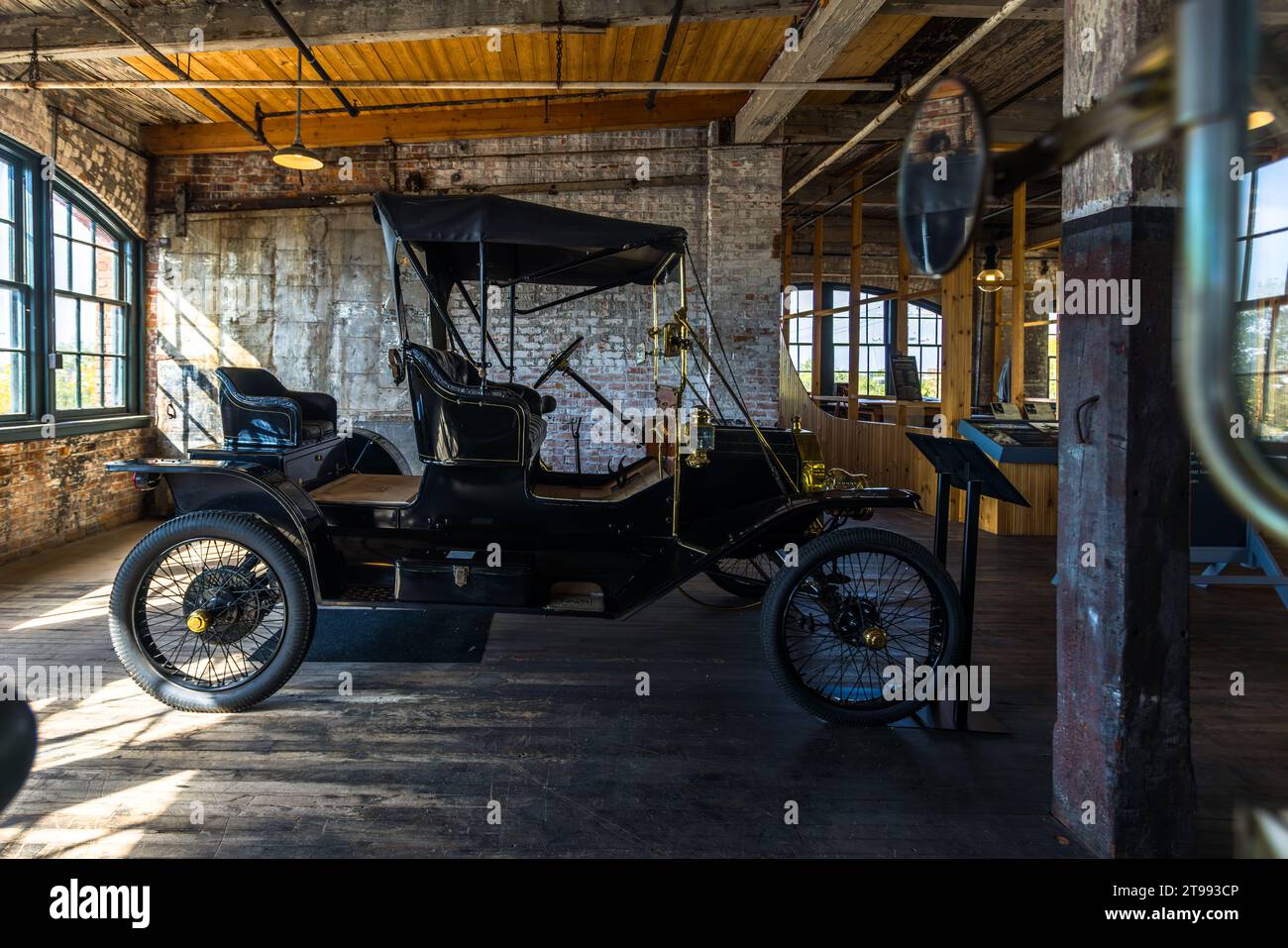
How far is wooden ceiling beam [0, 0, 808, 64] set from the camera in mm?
5246

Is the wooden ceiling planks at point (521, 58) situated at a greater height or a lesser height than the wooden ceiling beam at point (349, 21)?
greater

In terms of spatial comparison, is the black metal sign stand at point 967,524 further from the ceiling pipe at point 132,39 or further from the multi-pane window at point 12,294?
the multi-pane window at point 12,294

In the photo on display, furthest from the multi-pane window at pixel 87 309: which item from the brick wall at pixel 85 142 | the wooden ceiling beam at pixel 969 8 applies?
the wooden ceiling beam at pixel 969 8

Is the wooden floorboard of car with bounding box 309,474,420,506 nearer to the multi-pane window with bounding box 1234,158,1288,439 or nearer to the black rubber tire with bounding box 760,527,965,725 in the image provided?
the black rubber tire with bounding box 760,527,965,725

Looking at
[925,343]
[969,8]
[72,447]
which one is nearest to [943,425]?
[969,8]

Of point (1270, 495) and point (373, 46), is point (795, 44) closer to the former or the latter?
point (373, 46)

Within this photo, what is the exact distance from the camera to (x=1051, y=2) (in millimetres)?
4707

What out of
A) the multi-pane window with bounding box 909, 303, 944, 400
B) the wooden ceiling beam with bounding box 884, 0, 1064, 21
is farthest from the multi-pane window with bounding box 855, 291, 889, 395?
the wooden ceiling beam with bounding box 884, 0, 1064, 21

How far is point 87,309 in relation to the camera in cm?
702

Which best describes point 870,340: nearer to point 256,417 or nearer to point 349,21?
point 349,21

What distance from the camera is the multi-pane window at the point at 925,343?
49.5 ft

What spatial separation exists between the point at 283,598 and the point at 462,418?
0.96m

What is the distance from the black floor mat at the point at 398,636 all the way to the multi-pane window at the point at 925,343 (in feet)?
41.1

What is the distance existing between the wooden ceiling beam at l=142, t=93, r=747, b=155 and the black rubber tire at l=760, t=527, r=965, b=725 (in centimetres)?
575
